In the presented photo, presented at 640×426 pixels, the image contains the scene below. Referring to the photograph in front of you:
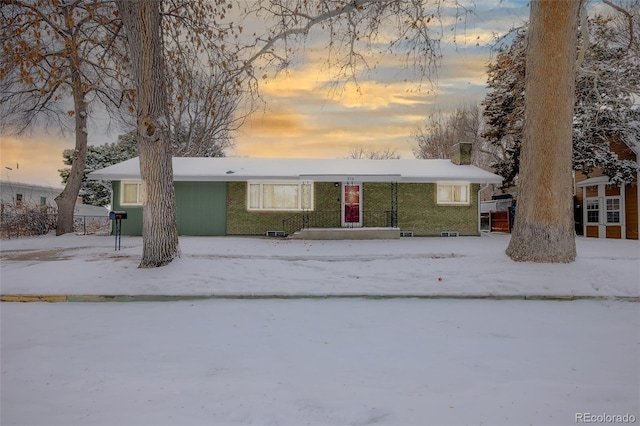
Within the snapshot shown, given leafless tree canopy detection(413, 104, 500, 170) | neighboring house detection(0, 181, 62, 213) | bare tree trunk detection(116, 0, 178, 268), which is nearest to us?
bare tree trunk detection(116, 0, 178, 268)

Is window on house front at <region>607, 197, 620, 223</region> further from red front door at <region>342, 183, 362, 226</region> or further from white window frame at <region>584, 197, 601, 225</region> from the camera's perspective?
red front door at <region>342, 183, 362, 226</region>

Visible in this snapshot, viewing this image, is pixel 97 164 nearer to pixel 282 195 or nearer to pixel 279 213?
pixel 282 195

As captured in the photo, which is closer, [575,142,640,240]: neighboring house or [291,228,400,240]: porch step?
[291,228,400,240]: porch step

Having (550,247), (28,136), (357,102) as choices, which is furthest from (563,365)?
(28,136)

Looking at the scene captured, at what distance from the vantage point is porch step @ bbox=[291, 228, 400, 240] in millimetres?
16031

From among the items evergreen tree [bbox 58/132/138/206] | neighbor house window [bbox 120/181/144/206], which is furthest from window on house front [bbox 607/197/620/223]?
evergreen tree [bbox 58/132/138/206]

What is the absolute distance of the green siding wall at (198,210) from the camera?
17797 millimetres

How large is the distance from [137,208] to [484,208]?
70.6 feet

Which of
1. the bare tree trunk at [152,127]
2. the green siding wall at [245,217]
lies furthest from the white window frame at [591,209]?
the bare tree trunk at [152,127]

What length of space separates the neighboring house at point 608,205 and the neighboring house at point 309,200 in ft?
19.3

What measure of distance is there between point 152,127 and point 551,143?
8.44m

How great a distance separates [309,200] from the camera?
1820cm

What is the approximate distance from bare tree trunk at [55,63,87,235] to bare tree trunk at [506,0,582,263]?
710 inches

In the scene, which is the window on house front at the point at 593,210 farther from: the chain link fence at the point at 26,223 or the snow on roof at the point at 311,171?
the chain link fence at the point at 26,223
